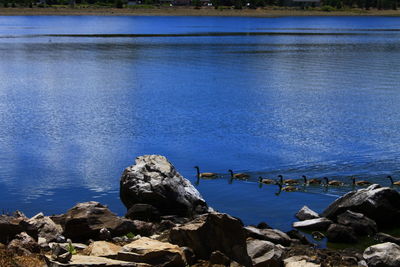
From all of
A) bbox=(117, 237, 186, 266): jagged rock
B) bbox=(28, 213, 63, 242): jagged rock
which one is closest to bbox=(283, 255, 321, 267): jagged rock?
bbox=(117, 237, 186, 266): jagged rock

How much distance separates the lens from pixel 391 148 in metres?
32.3

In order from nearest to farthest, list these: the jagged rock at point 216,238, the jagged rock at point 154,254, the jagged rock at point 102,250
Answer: the jagged rock at point 154,254, the jagged rock at point 102,250, the jagged rock at point 216,238

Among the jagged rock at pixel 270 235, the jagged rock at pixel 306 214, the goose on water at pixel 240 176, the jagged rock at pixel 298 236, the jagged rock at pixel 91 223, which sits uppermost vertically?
the jagged rock at pixel 91 223

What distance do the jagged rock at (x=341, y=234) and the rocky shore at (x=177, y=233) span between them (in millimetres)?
27

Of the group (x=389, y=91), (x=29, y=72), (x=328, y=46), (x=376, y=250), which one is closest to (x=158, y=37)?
(x=328, y=46)

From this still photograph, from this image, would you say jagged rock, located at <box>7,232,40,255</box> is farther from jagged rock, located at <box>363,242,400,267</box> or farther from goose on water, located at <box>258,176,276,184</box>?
goose on water, located at <box>258,176,276,184</box>

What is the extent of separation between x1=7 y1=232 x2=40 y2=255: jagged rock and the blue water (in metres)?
7.47

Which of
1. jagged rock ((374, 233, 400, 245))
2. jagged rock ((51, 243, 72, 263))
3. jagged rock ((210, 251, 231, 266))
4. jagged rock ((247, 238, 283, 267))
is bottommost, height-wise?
jagged rock ((374, 233, 400, 245))

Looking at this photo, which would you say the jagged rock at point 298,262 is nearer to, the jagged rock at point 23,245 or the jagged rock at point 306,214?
the jagged rock at point 23,245

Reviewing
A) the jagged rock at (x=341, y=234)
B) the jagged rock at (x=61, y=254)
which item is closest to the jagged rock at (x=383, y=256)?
the jagged rock at (x=341, y=234)

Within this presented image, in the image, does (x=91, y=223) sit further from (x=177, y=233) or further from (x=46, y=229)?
(x=177, y=233)

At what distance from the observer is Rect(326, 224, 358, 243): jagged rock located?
19672 mm

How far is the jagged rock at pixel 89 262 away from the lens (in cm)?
1284

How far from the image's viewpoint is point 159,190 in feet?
71.1
